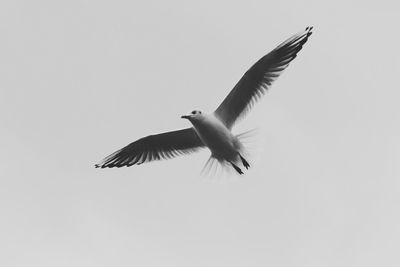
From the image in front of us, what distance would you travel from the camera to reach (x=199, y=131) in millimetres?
15719

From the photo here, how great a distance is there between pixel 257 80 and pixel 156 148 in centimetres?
204

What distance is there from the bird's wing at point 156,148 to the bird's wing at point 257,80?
759 mm

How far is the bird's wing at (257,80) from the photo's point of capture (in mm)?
15922

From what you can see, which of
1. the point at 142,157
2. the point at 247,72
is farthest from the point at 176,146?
the point at 247,72

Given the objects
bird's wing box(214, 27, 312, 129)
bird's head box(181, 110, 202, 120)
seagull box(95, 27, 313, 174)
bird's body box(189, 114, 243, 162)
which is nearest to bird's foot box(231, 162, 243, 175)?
seagull box(95, 27, 313, 174)

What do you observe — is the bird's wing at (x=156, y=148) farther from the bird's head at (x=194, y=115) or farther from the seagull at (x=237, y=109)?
the bird's head at (x=194, y=115)

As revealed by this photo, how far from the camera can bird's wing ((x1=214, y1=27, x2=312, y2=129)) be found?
15922 millimetres

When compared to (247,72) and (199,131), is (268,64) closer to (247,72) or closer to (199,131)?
(247,72)

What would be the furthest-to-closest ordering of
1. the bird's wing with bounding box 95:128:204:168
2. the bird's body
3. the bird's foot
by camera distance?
1. the bird's wing with bounding box 95:128:204:168
2. the bird's foot
3. the bird's body

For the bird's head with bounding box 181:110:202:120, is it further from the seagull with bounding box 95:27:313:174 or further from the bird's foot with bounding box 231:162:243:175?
the bird's foot with bounding box 231:162:243:175

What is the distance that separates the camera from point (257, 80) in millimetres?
16016

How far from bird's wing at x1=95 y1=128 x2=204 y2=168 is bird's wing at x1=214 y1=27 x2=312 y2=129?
0.76 meters

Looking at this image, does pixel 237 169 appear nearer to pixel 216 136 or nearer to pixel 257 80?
pixel 216 136

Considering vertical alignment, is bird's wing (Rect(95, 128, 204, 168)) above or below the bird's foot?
above
